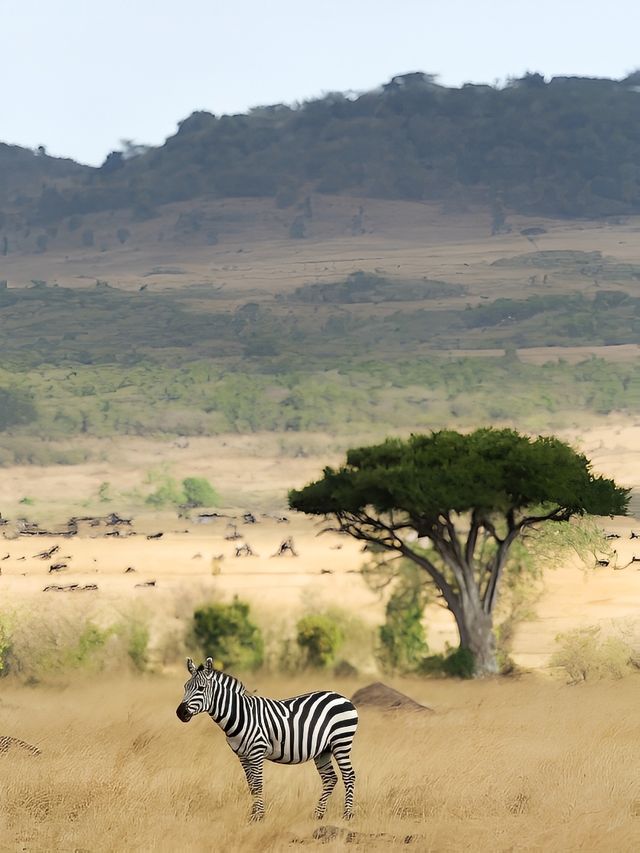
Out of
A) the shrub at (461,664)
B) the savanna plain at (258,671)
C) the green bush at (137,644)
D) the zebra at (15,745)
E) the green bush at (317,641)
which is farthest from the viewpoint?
the green bush at (137,644)

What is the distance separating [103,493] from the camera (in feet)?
486

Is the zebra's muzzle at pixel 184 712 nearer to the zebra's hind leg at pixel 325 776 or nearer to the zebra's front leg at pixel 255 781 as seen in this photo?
the zebra's front leg at pixel 255 781

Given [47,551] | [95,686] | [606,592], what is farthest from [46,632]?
[47,551]

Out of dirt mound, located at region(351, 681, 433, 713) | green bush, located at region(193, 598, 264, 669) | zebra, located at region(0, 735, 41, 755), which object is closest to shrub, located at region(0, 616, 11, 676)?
green bush, located at region(193, 598, 264, 669)

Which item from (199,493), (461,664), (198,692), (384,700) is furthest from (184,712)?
(199,493)

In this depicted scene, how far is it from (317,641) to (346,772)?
27.6 metres

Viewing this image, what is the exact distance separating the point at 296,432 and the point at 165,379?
95.9 ft

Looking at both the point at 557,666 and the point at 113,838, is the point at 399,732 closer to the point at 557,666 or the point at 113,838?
the point at 113,838

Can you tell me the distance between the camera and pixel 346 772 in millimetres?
16953

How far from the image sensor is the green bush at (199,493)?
14262 cm

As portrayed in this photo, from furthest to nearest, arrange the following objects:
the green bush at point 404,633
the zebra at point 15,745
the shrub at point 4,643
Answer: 1. the green bush at point 404,633
2. the shrub at point 4,643
3. the zebra at point 15,745

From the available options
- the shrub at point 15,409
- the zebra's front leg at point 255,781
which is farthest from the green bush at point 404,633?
the shrub at point 15,409

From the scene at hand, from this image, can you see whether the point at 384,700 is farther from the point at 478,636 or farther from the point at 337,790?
the point at 337,790

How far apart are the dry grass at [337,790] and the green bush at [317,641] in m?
16.4
